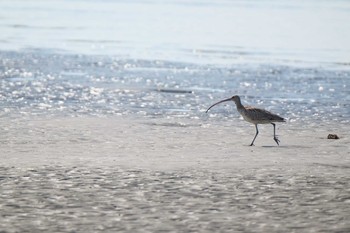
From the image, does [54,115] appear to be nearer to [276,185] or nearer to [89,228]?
[276,185]

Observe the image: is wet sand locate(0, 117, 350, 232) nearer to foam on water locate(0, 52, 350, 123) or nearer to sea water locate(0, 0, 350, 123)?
foam on water locate(0, 52, 350, 123)

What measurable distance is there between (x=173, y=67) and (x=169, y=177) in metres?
15.6

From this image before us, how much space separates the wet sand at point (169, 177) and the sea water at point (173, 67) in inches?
84.0

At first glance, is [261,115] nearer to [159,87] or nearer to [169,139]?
[169,139]

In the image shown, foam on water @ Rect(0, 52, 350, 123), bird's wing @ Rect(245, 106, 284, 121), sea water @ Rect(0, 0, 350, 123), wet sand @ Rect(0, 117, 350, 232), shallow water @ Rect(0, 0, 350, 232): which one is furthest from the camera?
sea water @ Rect(0, 0, 350, 123)

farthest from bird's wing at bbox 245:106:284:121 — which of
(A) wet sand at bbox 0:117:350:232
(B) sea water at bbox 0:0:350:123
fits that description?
(B) sea water at bbox 0:0:350:123

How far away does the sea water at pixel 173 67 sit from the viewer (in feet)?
59.4

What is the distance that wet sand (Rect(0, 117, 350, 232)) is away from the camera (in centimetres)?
847

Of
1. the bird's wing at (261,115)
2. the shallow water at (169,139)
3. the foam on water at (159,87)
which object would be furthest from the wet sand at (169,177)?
the foam on water at (159,87)

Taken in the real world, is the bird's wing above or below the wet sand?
above

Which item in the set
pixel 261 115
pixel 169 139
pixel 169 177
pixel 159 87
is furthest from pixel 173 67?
pixel 169 177

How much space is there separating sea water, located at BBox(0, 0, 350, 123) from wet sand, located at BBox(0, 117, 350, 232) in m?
2.13

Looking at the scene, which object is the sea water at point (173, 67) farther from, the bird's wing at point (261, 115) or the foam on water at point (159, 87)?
the bird's wing at point (261, 115)

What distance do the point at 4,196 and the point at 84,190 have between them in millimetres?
837
